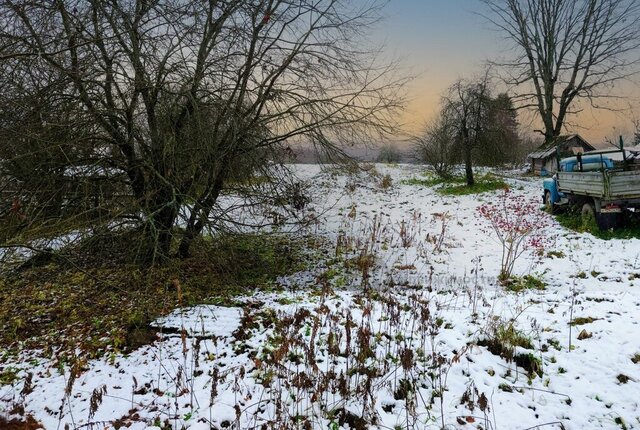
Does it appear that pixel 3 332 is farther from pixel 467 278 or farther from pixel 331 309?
pixel 467 278

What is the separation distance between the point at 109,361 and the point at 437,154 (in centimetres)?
2272

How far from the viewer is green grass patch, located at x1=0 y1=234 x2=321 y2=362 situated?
4523 millimetres

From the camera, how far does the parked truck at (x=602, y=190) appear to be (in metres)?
8.51

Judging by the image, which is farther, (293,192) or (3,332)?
(293,192)

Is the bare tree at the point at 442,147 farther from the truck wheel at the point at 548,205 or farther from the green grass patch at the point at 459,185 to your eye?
the truck wheel at the point at 548,205

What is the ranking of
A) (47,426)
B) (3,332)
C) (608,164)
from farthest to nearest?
(608,164)
(3,332)
(47,426)

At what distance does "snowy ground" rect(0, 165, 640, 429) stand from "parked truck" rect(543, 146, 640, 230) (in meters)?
3.30

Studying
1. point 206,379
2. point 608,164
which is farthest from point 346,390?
point 608,164

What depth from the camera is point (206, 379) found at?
144 inches

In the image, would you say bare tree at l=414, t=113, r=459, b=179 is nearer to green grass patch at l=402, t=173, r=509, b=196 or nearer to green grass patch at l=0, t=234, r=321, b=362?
green grass patch at l=402, t=173, r=509, b=196

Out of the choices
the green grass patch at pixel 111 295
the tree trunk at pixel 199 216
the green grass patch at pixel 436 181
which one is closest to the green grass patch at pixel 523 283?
the green grass patch at pixel 111 295

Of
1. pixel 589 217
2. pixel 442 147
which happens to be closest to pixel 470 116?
pixel 442 147

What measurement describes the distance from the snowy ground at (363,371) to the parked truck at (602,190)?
330 centimetres

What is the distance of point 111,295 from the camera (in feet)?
19.9
